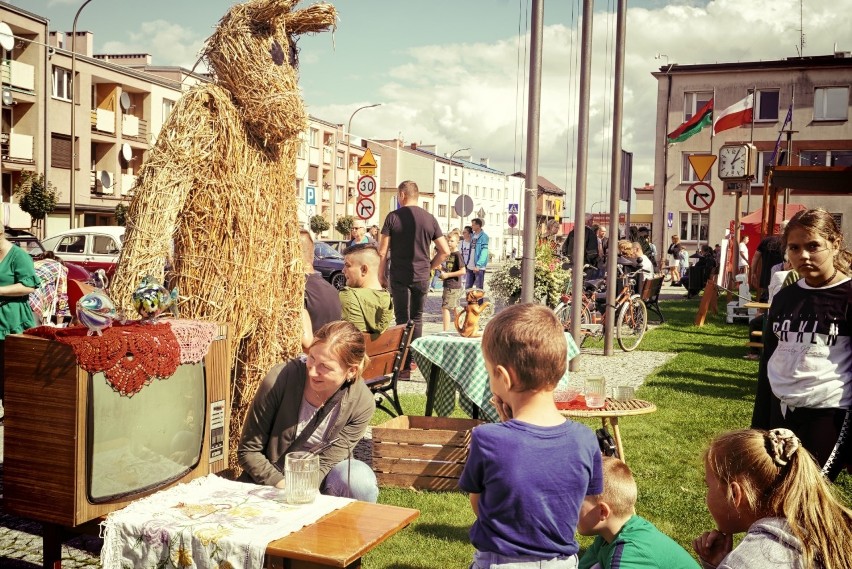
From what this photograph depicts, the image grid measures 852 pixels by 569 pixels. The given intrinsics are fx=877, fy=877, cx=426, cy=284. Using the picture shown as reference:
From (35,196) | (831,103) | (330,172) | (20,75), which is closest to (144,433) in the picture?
(35,196)

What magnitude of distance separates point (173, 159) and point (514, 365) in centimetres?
271

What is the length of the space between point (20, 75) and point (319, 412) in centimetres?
3738

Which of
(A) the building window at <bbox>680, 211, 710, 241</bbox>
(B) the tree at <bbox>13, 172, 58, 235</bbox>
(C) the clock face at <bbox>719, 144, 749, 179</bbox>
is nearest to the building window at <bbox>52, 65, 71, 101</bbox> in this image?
(B) the tree at <bbox>13, 172, 58, 235</bbox>

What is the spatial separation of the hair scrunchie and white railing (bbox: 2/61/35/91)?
37611 millimetres

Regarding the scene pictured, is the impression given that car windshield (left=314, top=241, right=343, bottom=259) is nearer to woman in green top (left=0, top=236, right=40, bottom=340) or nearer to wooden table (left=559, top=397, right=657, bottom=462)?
woman in green top (left=0, top=236, right=40, bottom=340)

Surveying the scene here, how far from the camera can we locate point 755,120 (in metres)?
48.9

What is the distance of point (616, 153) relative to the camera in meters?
12.3

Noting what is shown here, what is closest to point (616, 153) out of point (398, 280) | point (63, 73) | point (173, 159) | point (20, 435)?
point (398, 280)

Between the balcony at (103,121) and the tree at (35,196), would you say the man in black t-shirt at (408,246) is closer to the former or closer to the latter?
the tree at (35,196)

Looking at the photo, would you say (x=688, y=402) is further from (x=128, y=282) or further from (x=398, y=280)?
(x=128, y=282)

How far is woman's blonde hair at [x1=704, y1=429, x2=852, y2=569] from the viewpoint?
2.26 meters

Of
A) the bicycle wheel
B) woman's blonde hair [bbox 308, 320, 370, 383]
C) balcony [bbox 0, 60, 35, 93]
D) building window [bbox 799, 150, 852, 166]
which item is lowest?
the bicycle wheel

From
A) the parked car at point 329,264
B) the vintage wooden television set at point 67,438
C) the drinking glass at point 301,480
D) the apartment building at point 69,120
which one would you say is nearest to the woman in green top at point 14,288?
the vintage wooden television set at point 67,438

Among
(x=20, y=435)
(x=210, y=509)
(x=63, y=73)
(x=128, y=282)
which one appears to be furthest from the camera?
(x=63, y=73)
